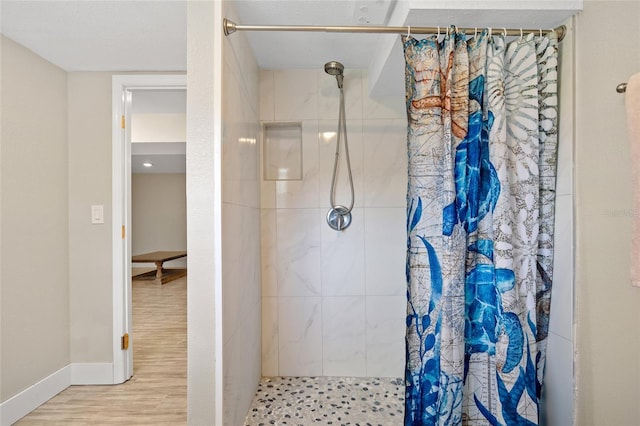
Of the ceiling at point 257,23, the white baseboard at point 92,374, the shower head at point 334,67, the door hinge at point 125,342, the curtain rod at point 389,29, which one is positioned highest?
the ceiling at point 257,23

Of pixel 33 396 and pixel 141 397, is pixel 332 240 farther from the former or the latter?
pixel 33 396

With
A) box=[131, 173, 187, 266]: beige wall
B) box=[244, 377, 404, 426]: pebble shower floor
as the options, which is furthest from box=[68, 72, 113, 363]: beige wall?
box=[131, 173, 187, 266]: beige wall

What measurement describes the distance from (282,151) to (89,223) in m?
1.42

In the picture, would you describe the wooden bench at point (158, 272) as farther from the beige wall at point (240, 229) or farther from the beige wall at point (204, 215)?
the beige wall at point (204, 215)

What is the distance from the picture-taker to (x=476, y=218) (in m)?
1.26

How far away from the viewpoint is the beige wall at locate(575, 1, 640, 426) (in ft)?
3.44

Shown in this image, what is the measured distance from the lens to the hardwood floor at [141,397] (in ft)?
5.89

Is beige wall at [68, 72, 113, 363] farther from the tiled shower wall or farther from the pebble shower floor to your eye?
the pebble shower floor

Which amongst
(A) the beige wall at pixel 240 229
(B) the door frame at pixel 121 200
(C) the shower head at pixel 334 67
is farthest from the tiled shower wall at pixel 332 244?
(B) the door frame at pixel 121 200

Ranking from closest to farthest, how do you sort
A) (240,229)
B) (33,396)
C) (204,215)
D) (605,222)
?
1. (605,222)
2. (204,215)
3. (240,229)
4. (33,396)

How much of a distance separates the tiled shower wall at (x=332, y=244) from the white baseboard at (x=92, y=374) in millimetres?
1075

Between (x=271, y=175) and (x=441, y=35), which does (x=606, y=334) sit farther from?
(x=271, y=175)

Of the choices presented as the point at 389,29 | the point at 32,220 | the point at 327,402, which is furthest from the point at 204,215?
the point at 32,220

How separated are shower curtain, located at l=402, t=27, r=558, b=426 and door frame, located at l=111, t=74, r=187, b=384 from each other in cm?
178
